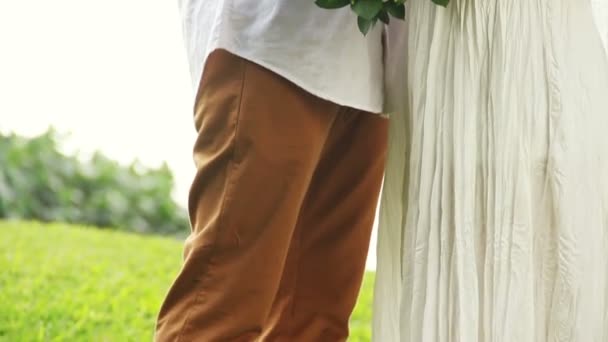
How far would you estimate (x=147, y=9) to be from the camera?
20.0 feet

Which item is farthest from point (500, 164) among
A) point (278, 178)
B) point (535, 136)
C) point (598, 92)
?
point (278, 178)

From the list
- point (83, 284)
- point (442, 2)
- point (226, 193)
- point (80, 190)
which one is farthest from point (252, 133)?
point (80, 190)

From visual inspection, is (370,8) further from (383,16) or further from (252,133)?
(252,133)

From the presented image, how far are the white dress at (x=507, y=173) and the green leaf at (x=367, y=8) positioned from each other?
14 cm

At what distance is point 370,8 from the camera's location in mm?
1839

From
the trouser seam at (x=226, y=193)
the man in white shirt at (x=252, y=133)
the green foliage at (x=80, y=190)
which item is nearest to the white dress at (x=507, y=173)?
the man in white shirt at (x=252, y=133)

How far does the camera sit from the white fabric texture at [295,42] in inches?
77.4

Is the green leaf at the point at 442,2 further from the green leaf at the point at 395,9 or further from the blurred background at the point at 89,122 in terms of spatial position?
the blurred background at the point at 89,122

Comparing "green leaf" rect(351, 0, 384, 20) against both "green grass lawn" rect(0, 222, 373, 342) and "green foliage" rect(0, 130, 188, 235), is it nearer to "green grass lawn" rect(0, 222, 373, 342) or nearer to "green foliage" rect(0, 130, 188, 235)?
"green grass lawn" rect(0, 222, 373, 342)

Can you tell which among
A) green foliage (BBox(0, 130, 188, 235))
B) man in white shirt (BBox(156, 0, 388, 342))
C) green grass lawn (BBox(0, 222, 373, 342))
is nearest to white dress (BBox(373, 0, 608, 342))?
man in white shirt (BBox(156, 0, 388, 342))

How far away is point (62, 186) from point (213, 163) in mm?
3584

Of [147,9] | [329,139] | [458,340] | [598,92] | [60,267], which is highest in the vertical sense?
[147,9]

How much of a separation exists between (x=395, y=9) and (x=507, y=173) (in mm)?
338

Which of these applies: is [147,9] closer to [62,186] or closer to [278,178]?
[62,186]
